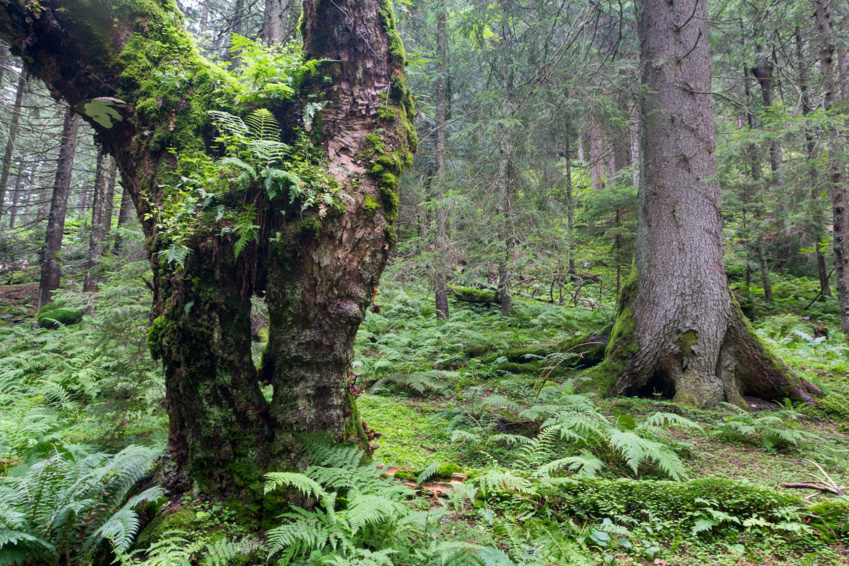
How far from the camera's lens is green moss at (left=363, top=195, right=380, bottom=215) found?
3139 millimetres

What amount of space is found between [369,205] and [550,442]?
2591 mm

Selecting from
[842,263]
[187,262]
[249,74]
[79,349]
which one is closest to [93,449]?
[187,262]

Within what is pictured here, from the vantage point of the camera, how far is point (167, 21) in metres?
3.30

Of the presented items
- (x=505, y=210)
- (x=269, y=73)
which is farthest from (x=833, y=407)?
(x=269, y=73)

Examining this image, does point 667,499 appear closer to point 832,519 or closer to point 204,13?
point 832,519

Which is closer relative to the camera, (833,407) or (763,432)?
(763,432)

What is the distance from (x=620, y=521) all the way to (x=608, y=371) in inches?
128

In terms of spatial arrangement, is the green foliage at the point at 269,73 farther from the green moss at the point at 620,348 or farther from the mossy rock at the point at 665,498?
the green moss at the point at 620,348

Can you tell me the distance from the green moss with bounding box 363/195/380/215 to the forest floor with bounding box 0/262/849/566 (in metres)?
Answer: 1.94

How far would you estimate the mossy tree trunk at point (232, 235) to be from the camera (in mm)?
2824

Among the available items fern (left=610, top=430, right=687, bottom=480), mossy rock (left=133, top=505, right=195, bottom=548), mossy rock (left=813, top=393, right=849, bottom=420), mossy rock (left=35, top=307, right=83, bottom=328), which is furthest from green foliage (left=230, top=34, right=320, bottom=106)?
mossy rock (left=35, top=307, right=83, bottom=328)

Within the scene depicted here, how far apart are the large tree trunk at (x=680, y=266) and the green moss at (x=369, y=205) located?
408cm

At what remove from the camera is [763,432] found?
13.3 ft

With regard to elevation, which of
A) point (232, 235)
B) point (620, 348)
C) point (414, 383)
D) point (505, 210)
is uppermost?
point (505, 210)
